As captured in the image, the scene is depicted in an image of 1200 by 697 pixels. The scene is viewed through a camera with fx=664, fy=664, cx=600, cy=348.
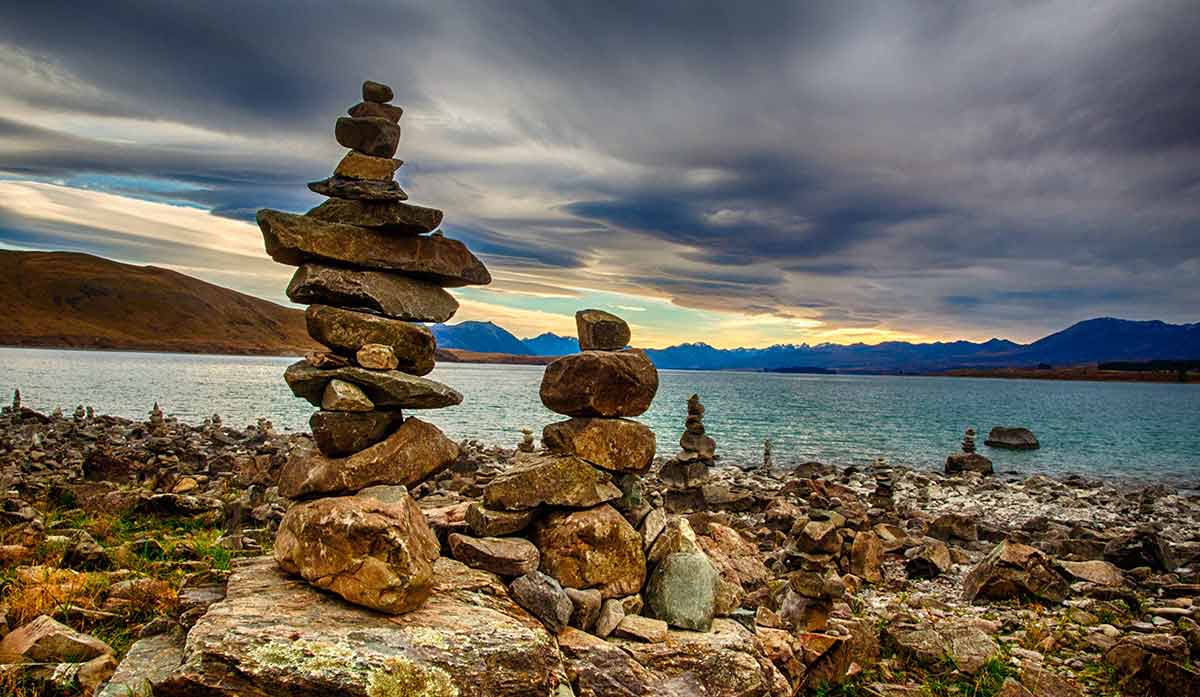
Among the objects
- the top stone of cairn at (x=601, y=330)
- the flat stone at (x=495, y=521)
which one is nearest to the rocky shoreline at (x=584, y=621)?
the flat stone at (x=495, y=521)

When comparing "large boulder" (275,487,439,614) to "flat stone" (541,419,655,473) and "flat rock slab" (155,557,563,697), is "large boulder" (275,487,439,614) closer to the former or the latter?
"flat rock slab" (155,557,563,697)

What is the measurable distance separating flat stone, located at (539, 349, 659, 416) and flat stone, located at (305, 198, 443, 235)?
3309 mm

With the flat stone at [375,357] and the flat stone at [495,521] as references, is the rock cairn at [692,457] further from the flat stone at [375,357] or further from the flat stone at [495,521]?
the flat stone at [375,357]

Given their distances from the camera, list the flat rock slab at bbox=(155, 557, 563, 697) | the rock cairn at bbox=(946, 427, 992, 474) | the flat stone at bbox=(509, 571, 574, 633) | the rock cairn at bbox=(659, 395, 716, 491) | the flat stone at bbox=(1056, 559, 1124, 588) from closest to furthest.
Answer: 1. the flat rock slab at bbox=(155, 557, 563, 697)
2. the flat stone at bbox=(509, 571, 574, 633)
3. the flat stone at bbox=(1056, 559, 1124, 588)
4. the rock cairn at bbox=(659, 395, 716, 491)
5. the rock cairn at bbox=(946, 427, 992, 474)

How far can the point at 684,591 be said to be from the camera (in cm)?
1094

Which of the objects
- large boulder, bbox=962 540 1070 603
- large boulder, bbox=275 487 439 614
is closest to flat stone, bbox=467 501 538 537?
large boulder, bbox=275 487 439 614

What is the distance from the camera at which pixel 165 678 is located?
7.30m

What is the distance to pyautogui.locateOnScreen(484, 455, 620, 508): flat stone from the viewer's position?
36.1 ft

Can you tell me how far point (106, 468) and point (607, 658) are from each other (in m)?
22.9

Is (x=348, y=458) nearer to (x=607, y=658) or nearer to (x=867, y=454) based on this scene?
(x=607, y=658)

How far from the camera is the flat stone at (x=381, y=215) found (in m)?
11.3

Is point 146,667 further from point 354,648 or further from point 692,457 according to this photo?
point 692,457

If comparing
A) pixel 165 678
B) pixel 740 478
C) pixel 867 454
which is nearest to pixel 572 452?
pixel 165 678

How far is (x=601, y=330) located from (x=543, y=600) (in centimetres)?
495
